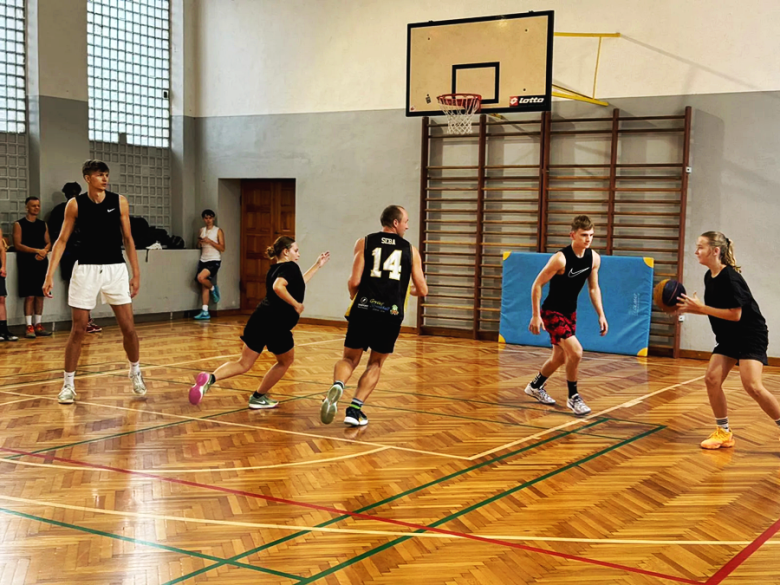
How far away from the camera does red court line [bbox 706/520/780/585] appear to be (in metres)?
3.76

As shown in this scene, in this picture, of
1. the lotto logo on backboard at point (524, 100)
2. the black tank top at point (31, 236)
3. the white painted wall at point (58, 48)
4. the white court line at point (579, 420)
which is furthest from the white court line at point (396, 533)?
the white painted wall at point (58, 48)

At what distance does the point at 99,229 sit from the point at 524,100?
18.5 ft

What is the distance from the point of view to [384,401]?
25.1 ft

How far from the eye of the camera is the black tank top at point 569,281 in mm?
7176

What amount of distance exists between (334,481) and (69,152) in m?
9.38

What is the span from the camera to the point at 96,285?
714 cm

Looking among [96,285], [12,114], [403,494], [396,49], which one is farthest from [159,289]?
[403,494]

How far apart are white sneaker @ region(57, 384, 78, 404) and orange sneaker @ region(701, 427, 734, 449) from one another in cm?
494

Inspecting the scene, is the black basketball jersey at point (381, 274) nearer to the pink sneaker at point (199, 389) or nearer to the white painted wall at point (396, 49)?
the pink sneaker at point (199, 389)

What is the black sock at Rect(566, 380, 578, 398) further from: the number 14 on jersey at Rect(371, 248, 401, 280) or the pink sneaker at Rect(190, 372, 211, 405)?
the pink sneaker at Rect(190, 372, 211, 405)

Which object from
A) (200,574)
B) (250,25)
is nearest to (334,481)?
(200,574)

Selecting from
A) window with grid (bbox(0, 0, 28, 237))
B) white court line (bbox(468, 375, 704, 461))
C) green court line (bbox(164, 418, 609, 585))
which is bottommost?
white court line (bbox(468, 375, 704, 461))

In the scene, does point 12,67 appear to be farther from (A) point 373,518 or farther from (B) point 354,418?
(A) point 373,518

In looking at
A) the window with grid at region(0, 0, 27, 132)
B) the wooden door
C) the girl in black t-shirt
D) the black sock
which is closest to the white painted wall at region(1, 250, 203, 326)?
the wooden door
